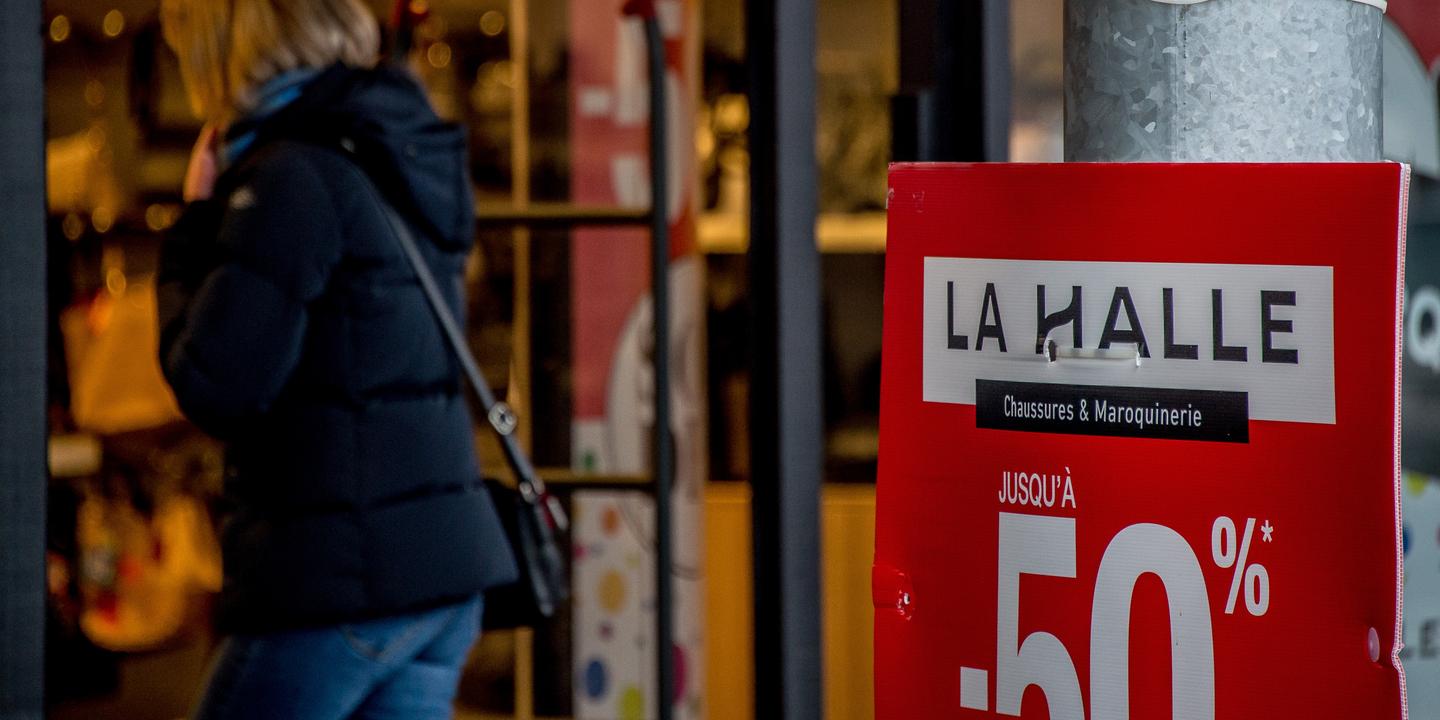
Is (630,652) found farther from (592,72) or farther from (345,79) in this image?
(345,79)

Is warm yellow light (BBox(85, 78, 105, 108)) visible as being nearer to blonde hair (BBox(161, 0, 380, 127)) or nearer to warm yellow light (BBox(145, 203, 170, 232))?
warm yellow light (BBox(145, 203, 170, 232))

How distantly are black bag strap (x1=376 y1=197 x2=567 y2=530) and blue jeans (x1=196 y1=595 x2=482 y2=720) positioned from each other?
23 cm

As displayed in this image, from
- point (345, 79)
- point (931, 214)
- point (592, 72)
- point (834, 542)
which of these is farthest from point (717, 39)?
point (931, 214)

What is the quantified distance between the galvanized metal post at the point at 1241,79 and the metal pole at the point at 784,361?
106 cm

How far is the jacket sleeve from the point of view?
1.71 metres

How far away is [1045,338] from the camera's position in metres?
1.00

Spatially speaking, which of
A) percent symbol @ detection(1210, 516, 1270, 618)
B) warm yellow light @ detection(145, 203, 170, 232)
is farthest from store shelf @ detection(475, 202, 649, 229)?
Result: percent symbol @ detection(1210, 516, 1270, 618)

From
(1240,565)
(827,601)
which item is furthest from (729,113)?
(1240,565)

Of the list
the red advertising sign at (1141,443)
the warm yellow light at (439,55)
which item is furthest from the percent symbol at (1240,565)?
the warm yellow light at (439,55)

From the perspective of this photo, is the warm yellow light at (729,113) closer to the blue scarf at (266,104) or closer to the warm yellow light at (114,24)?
the warm yellow light at (114,24)

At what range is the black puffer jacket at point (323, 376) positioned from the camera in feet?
5.65

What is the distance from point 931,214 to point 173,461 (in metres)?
3.34

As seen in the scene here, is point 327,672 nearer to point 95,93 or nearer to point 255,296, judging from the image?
point 255,296

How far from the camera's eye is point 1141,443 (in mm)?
959
